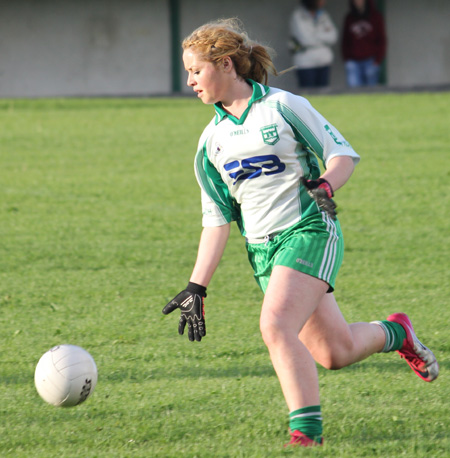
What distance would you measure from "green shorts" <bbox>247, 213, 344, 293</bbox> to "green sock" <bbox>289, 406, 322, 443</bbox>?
0.55m

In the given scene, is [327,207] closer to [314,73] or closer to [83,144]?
[83,144]

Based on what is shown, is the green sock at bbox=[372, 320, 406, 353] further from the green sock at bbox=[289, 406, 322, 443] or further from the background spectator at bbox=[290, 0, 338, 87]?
the background spectator at bbox=[290, 0, 338, 87]

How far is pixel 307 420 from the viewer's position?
3.53m

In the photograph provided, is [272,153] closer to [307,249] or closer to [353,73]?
[307,249]

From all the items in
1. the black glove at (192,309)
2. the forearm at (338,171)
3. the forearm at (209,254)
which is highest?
the forearm at (338,171)

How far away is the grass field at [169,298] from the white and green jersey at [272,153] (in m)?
0.92

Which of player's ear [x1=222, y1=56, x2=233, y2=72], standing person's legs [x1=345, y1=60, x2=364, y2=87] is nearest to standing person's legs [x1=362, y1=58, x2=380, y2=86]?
standing person's legs [x1=345, y1=60, x2=364, y2=87]

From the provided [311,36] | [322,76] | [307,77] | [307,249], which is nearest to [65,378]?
[307,249]

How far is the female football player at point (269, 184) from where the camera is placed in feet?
12.3

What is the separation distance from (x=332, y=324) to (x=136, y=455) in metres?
1.04

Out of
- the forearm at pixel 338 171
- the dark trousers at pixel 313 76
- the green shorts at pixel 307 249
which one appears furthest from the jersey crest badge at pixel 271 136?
the dark trousers at pixel 313 76

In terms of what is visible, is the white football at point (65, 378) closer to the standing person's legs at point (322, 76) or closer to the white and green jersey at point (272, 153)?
the white and green jersey at point (272, 153)

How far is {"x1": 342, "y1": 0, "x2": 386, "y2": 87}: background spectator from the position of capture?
19.0 meters

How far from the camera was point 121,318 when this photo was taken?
5910 millimetres
